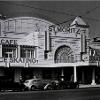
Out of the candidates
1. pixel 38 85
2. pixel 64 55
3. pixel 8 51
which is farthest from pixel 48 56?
pixel 38 85

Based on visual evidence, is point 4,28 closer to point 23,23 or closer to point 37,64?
point 23,23

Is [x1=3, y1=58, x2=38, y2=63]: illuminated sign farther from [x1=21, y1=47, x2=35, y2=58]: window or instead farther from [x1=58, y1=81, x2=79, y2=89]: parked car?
[x1=58, y1=81, x2=79, y2=89]: parked car

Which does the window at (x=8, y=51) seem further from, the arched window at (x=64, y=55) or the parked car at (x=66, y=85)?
the parked car at (x=66, y=85)

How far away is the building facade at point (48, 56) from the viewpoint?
38.4m

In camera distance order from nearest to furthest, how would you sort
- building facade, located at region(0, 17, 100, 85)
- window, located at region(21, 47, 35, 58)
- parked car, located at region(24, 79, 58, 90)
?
parked car, located at region(24, 79, 58, 90) < building facade, located at region(0, 17, 100, 85) < window, located at region(21, 47, 35, 58)

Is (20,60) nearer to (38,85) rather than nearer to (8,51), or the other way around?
(8,51)

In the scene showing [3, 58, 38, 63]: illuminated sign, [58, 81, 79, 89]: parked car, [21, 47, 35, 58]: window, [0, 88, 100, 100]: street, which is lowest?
[58, 81, 79, 89]: parked car

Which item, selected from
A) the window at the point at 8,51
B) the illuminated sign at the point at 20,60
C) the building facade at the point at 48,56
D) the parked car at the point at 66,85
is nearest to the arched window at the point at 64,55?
the building facade at the point at 48,56

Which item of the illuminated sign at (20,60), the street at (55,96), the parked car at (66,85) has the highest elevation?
the illuminated sign at (20,60)

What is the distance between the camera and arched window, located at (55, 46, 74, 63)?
4256cm

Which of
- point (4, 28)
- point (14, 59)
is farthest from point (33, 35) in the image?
point (4, 28)

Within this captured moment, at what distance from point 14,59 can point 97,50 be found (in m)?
17.9

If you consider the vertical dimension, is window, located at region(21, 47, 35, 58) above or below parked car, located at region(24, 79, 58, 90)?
above

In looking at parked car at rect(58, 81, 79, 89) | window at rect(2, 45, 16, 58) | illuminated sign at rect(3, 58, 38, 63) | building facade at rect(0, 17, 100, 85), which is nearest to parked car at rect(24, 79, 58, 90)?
parked car at rect(58, 81, 79, 89)
